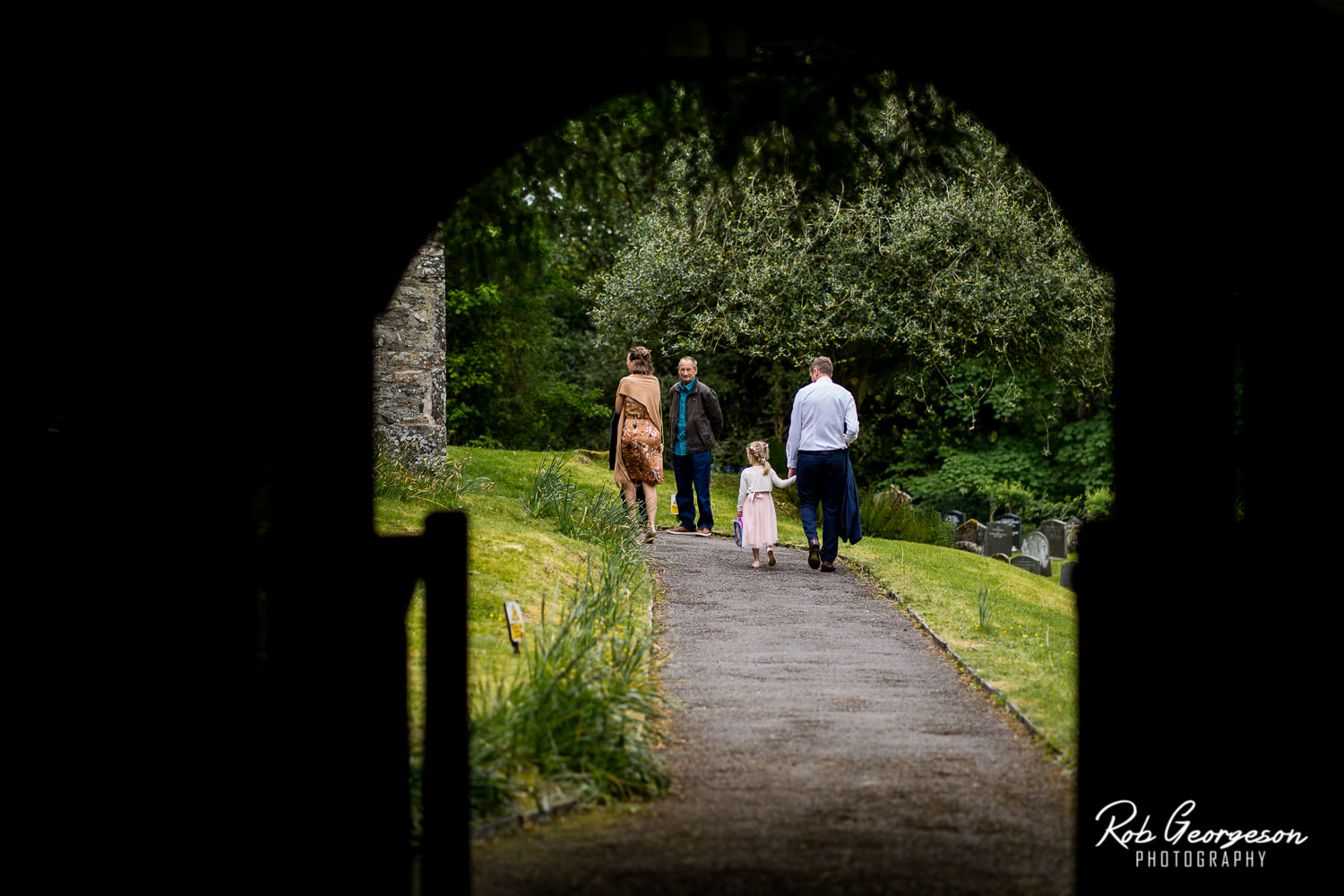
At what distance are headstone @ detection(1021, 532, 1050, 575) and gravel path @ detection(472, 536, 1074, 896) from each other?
404 inches

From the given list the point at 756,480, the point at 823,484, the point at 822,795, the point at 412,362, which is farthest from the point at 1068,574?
the point at 412,362

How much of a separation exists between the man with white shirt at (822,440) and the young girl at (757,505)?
188 mm

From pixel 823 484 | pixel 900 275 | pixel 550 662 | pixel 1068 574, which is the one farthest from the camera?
pixel 900 275

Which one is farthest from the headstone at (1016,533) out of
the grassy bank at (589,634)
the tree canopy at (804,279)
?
the grassy bank at (589,634)

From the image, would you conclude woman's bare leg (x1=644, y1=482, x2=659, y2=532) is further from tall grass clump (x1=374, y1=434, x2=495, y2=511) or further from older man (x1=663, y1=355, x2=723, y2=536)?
tall grass clump (x1=374, y1=434, x2=495, y2=511)

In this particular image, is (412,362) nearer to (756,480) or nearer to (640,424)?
(640,424)

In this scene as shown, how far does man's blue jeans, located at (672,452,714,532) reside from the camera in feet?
43.5

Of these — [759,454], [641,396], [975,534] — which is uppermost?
[641,396]

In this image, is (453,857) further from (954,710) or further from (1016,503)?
(1016,503)

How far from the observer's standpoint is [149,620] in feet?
10.2
